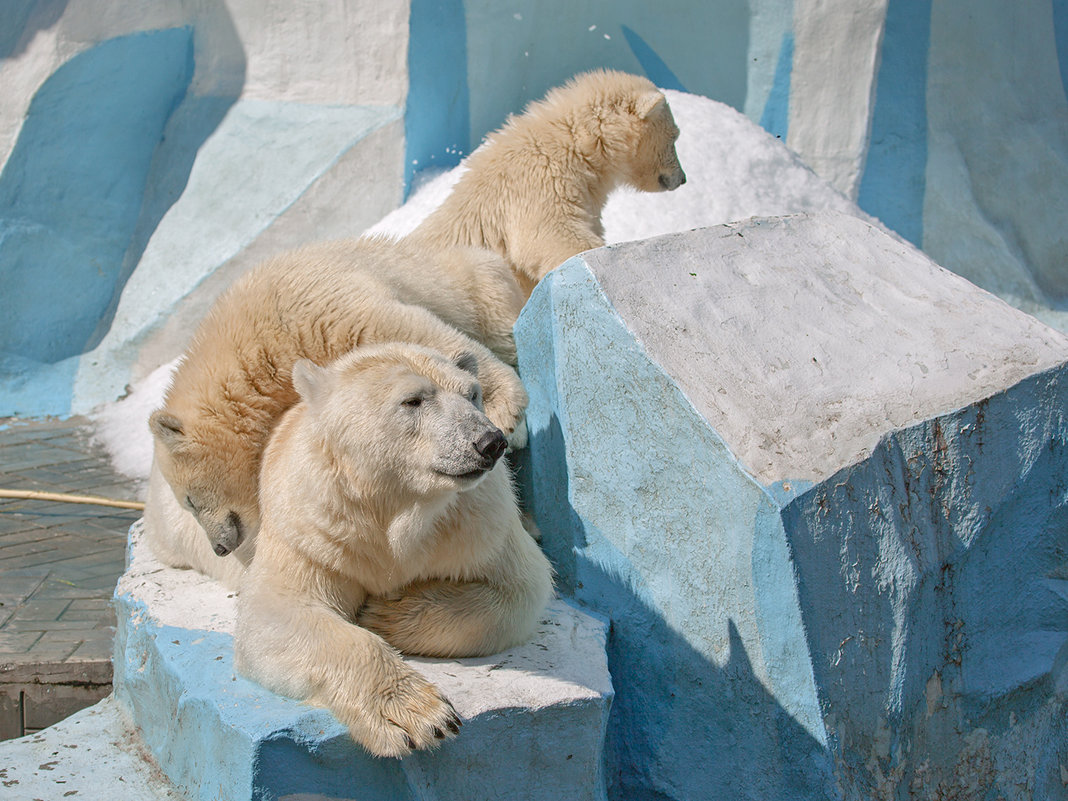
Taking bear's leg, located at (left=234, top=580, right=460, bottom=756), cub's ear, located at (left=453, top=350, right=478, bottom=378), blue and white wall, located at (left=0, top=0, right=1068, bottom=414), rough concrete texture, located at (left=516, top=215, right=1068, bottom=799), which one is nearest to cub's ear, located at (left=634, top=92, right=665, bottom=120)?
rough concrete texture, located at (left=516, top=215, right=1068, bottom=799)

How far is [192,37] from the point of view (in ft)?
26.9

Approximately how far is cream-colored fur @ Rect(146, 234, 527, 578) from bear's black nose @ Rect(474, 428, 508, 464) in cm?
57

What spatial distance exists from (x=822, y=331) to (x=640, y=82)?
2.13 metres

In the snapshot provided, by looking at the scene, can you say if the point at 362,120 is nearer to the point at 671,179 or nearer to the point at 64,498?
the point at 671,179

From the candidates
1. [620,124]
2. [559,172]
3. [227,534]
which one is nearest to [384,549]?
[227,534]

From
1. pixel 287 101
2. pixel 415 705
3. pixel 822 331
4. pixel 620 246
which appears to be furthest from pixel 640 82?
pixel 287 101

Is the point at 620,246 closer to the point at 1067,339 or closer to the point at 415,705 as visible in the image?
the point at 1067,339

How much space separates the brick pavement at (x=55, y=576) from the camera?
3531mm

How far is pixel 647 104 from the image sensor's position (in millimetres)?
4434

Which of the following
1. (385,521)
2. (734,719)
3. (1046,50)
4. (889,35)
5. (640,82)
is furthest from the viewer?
(1046,50)

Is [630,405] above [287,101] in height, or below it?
above

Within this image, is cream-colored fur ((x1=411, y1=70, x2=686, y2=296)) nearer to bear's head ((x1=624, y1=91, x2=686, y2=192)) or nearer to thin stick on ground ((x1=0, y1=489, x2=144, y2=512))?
bear's head ((x1=624, y1=91, x2=686, y2=192))

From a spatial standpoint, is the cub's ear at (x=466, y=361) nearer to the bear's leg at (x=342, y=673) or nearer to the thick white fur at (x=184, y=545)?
the bear's leg at (x=342, y=673)

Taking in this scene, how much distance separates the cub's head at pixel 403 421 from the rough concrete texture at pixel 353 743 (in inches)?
21.4
